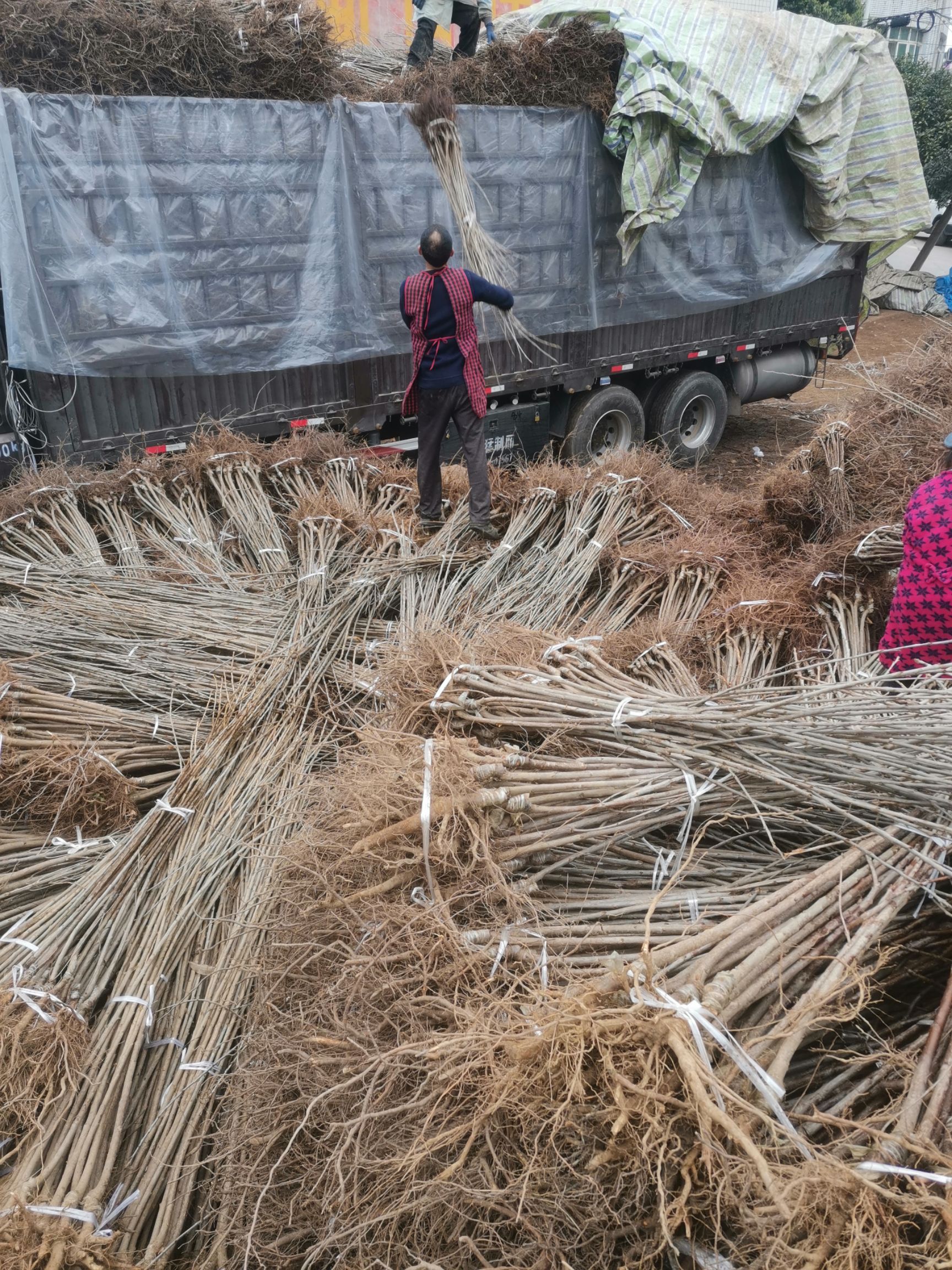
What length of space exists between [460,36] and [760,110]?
8.67 ft

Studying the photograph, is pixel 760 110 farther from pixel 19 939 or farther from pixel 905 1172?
pixel 905 1172

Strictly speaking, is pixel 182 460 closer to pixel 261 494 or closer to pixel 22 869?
pixel 261 494

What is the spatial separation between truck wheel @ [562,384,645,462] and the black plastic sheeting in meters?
0.71

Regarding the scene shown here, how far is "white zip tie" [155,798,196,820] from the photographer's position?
284 centimetres

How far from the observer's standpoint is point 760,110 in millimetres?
7617

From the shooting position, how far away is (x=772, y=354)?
32.1 feet

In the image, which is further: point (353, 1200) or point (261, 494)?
point (261, 494)

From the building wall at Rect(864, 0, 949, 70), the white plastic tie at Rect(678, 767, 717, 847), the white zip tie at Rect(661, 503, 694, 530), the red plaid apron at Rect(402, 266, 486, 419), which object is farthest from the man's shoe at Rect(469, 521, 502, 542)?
the building wall at Rect(864, 0, 949, 70)

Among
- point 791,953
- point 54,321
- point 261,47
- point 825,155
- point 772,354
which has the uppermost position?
point 261,47

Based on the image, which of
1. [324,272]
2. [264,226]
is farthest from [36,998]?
[324,272]

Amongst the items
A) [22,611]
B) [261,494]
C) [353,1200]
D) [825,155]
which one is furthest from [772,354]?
[353,1200]

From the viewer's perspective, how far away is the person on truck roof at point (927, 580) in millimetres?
3020

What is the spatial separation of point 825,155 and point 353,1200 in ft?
30.9

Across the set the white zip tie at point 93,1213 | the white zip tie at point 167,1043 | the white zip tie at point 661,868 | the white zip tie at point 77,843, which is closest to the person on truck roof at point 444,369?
the white zip tie at point 77,843
